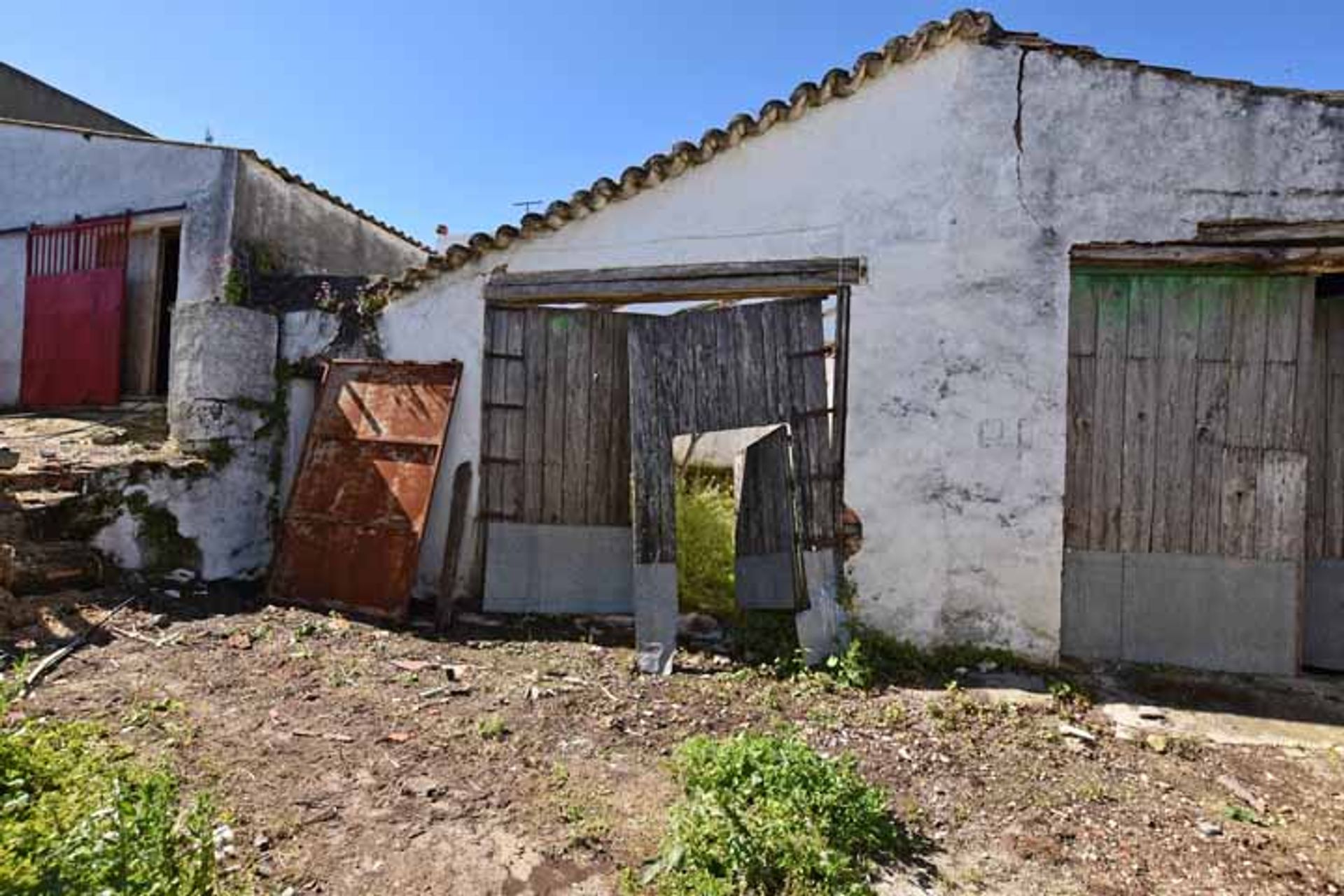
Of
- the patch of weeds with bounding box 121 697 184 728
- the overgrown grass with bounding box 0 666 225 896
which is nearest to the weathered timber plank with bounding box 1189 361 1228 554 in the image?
the overgrown grass with bounding box 0 666 225 896

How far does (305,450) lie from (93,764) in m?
3.23

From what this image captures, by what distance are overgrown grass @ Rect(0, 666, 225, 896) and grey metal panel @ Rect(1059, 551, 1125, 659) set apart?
4.88m

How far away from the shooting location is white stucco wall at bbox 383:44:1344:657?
174 inches

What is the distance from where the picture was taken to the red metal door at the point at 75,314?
7.84 meters

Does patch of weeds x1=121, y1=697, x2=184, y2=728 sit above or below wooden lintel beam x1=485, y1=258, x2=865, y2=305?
below

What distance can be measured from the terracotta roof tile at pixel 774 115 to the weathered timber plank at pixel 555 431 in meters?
0.87

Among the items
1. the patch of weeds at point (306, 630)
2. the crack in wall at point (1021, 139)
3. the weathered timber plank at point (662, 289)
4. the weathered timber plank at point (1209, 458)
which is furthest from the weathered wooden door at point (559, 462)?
the weathered timber plank at point (1209, 458)

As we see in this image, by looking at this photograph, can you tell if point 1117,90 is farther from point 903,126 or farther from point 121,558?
point 121,558

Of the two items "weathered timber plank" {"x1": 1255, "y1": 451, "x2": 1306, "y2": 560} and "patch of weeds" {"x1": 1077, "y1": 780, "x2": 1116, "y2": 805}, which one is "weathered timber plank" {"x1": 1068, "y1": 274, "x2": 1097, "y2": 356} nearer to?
"weathered timber plank" {"x1": 1255, "y1": 451, "x2": 1306, "y2": 560}

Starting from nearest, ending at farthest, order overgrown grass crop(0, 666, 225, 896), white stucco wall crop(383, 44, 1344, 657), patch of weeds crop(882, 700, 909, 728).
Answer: overgrown grass crop(0, 666, 225, 896), patch of weeds crop(882, 700, 909, 728), white stucco wall crop(383, 44, 1344, 657)

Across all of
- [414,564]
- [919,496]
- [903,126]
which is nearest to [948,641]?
[919,496]

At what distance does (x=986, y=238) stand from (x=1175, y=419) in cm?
177

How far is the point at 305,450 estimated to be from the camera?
5750 mm

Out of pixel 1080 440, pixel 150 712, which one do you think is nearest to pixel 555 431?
pixel 150 712
